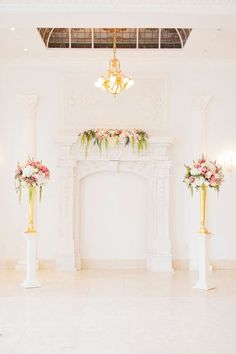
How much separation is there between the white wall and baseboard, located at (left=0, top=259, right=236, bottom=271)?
11 centimetres

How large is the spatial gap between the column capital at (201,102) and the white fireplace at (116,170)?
98 centimetres

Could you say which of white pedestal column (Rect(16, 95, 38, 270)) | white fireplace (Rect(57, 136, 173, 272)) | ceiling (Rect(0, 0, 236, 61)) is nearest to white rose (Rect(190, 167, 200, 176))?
white fireplace (Rect(57, 136, 173, 272))

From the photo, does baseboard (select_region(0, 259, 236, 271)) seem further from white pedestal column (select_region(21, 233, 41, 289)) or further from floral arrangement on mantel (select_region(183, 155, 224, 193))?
floral arrangement on mantel (select_region(183, 155, 224, 193))

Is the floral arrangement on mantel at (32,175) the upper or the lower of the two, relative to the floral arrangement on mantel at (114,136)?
lower

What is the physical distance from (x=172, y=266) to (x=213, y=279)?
1.31m

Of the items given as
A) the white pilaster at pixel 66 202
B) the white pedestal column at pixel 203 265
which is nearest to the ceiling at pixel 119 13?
the white pedestal column at pixel 203 265

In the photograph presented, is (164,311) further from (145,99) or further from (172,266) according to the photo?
(145,99)

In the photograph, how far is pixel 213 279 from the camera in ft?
30.1

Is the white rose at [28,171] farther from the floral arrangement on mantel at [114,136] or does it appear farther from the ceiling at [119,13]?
the ceiling at [119,13]

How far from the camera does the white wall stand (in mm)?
10328

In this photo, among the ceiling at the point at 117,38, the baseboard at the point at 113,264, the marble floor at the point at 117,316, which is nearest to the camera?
the marble floor at the point at 117,316

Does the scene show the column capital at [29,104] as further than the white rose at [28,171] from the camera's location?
Yes

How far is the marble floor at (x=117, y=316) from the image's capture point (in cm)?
531

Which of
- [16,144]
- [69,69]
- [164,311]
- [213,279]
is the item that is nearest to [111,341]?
[164,311]
